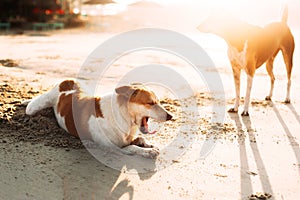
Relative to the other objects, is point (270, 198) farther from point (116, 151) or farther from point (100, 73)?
point (100, 73)

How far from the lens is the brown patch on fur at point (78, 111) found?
4070mm

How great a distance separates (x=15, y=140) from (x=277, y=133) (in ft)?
12.7

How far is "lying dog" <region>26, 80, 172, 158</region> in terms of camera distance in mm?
3805

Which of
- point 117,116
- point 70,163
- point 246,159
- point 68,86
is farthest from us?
point 68,86

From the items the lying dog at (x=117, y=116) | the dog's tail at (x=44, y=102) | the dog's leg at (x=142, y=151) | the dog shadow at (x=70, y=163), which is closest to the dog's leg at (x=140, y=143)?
the lying dog at (x=117, y=116)

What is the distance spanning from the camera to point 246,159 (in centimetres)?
407

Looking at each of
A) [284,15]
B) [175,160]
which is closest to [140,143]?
[175,160]

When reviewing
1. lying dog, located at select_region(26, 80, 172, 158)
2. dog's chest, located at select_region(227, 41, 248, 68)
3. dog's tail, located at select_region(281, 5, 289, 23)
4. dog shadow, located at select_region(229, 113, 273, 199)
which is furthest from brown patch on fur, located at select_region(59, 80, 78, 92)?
dog's tail, located at select_region(281, 5, 289, 23)

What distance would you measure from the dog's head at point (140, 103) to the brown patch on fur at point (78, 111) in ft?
1.38

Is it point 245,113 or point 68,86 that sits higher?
point 68,86

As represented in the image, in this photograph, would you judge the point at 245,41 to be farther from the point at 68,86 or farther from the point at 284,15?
the point at 68,86

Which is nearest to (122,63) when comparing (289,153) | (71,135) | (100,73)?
(100,73)

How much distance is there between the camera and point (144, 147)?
4.18m

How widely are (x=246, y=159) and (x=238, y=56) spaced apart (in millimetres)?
2292
